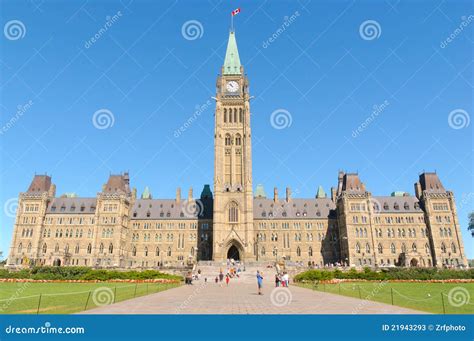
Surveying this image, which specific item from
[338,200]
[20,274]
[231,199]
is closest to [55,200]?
[231,199]

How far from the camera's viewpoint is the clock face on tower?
292 feet

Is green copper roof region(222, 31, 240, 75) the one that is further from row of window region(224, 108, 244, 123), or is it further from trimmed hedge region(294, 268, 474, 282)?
trimmed hedge region(294, 268, 474, 282)

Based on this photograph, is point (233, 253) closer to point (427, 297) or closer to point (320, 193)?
point (320, 193)

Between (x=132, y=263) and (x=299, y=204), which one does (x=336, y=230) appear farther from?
(x=132, y=263)

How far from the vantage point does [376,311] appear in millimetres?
15047

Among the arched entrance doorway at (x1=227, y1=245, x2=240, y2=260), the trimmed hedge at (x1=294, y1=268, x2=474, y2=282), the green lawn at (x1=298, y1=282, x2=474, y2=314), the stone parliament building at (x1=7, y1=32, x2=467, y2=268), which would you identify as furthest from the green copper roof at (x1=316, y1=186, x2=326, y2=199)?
the green lawn at (x1=298, y1=282, x2=474, y2=314)

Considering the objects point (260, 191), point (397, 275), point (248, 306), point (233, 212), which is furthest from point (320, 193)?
point (248, 306)

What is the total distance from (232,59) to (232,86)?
8.48 metres

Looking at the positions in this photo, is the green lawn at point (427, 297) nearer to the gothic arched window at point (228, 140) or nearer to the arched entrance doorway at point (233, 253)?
the arched entrance doorway at point (233, 253)

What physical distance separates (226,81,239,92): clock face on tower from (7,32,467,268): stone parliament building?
254 mm

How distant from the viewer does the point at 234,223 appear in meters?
79.4

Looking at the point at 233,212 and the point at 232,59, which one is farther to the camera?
the point at 232,59

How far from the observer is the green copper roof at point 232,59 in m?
90.6

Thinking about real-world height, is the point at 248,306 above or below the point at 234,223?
below
